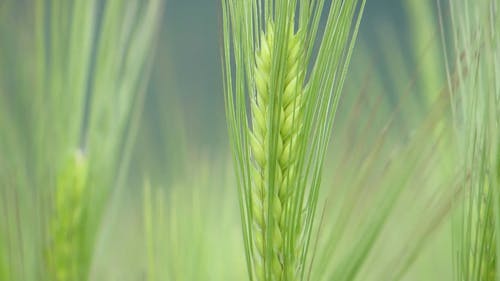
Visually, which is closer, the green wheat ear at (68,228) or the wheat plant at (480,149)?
the wheat plant at (480,149)

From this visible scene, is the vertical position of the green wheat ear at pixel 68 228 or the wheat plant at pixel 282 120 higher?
the wheat plant at pixel 282 120

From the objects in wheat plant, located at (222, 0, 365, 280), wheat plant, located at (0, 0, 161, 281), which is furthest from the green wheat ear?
wheat plant, located at (222, 0, 365, 280)

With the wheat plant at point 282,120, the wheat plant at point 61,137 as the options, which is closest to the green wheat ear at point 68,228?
the wheat plant at point 61,137

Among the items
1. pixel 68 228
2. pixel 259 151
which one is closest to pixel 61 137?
pixel 68 228

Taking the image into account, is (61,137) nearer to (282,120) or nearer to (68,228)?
(68,228)

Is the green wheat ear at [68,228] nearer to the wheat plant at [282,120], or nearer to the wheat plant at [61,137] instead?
the wheat plant at [61,137]

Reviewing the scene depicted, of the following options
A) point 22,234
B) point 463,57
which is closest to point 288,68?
point 463,57

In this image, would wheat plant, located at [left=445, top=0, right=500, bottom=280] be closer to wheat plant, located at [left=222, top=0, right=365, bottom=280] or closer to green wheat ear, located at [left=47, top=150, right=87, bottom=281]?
wheat plant, located at [left=222, top=0, right=365, bottom=280]
